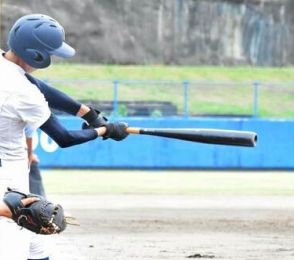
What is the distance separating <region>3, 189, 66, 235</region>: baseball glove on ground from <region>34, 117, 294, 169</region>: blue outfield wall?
51.2 feet

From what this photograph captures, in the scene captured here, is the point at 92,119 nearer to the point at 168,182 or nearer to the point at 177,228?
the point at 177,228

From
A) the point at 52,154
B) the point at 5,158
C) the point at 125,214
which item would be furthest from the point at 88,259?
the point at 52,154

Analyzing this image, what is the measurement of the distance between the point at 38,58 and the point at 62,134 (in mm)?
552

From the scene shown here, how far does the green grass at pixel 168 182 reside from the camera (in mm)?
16516

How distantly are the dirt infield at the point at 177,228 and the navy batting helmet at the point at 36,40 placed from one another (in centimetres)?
333

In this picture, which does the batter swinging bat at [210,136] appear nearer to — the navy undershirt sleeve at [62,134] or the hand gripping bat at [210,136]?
the hand gripping bat at [210,136]

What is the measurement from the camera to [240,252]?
944 centimetres

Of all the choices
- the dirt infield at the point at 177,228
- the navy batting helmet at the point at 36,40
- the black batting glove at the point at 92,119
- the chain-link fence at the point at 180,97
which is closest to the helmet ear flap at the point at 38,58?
the navy batting helmet at the point at 36,40

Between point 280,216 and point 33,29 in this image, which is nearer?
point 33,29

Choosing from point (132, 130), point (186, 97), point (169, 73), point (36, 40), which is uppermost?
point (36, 40)

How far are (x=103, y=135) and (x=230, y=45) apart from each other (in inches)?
1283

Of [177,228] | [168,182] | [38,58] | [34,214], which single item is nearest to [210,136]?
[38,58]

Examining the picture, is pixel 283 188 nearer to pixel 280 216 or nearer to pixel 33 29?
→ pixel 280 216

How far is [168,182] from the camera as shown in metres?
18.4
